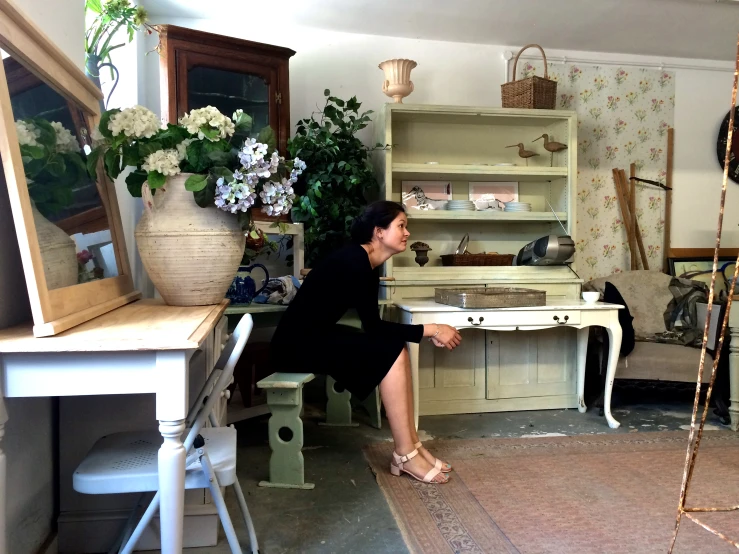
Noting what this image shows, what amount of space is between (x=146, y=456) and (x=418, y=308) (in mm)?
1683

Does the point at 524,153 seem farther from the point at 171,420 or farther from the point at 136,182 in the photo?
the point at 171,420

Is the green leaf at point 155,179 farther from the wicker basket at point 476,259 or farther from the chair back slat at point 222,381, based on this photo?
the wicker basket at point 476,259

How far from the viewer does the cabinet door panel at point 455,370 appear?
3.23 metres

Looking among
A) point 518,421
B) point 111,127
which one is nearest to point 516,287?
point 518,421

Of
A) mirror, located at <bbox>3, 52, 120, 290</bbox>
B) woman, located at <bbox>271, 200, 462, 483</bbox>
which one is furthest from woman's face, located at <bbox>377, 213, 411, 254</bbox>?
mirror, located at <bbox>3, 52, 120, 290</bbox>

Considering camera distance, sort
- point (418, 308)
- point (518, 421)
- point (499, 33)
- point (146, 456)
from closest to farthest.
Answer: point (146, 456), point (418, 308), point (518, 421), point (499, 33)

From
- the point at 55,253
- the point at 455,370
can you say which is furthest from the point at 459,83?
the point at 55,253

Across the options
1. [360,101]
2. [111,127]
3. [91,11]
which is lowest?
[111,127]

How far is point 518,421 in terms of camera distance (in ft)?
10.2

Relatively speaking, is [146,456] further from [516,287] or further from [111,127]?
[516,287]

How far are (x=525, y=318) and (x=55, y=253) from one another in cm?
221

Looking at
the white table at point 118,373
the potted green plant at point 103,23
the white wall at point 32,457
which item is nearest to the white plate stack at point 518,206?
the potted green plant at point 103,23

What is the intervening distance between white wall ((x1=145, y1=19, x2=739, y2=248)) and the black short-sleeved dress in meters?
1.47

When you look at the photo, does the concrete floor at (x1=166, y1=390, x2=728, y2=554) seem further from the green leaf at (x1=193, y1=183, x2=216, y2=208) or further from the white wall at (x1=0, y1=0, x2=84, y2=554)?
the green leaf at (x1=193, y1=183, x2=216, y2=208)
